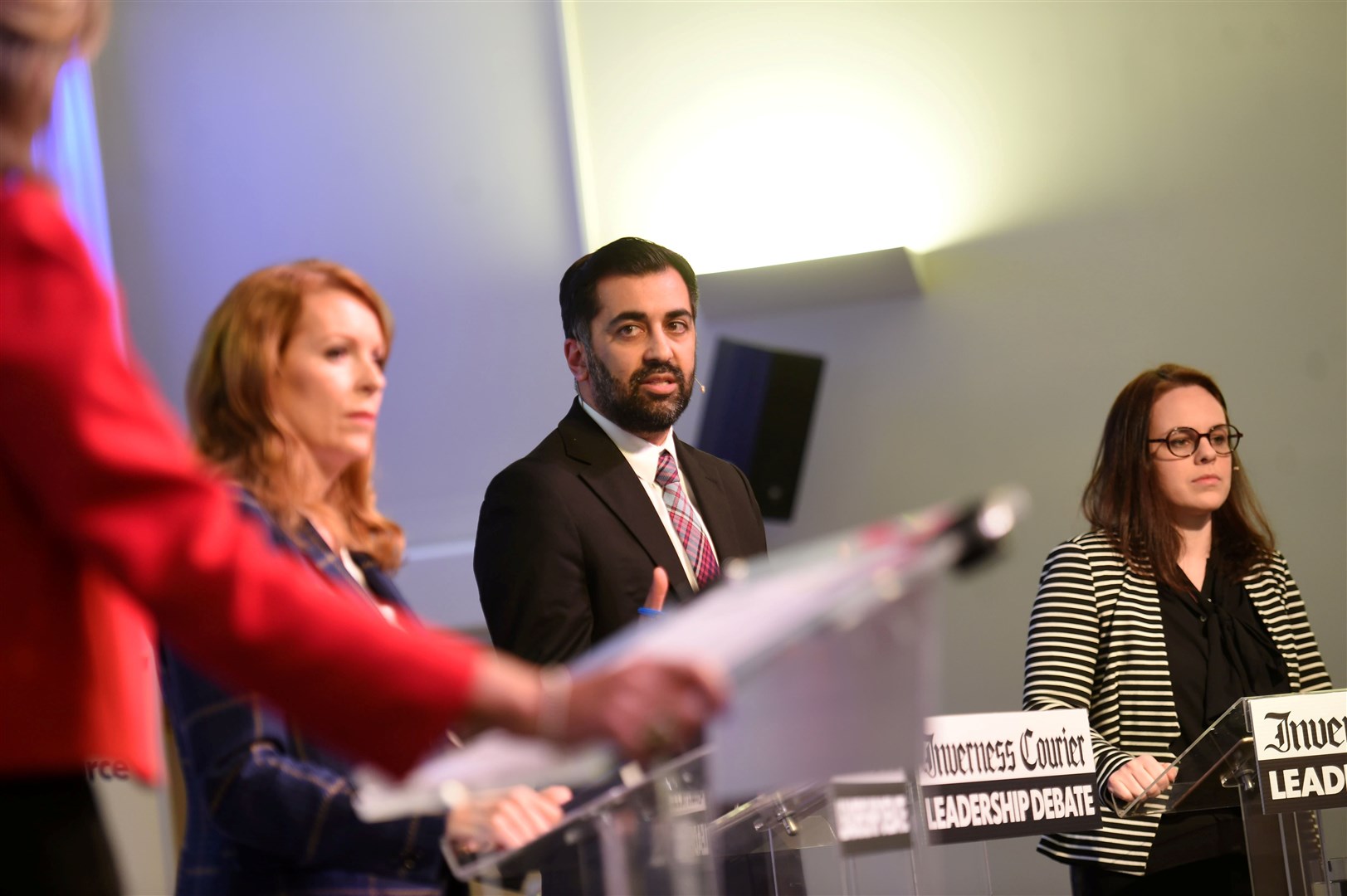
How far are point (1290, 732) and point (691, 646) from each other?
198cm

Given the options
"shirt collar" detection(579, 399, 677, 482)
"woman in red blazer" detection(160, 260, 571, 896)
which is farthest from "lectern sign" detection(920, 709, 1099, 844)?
"woman in red blazer" detection(160, 260, 571, 896)

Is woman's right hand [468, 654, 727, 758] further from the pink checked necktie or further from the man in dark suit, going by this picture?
the pink checked necktie

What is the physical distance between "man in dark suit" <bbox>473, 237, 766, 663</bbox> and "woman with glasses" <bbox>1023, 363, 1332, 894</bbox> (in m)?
0.79

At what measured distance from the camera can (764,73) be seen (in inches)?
205

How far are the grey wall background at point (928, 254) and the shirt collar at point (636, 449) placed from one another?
1701 millimetres

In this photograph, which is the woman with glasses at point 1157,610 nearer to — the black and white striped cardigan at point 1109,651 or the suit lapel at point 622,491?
the black and white striped cardigan at point 1109,651

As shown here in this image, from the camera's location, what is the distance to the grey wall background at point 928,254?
4734 mm

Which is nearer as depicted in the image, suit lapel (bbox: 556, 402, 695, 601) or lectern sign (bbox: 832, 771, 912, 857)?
lectern sign (bbox: 832, 771, 912, 857)

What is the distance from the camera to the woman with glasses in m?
3.13

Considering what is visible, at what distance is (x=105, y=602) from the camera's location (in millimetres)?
1001

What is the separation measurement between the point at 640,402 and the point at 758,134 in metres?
2.44

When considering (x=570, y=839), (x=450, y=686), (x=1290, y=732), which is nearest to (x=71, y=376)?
(x=450, y=686)

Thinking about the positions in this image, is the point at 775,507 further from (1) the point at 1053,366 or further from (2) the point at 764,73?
(2) the point at 764,73

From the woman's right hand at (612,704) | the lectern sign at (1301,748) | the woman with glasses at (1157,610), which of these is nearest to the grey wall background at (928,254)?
the woman with glasses at (1157,610)
